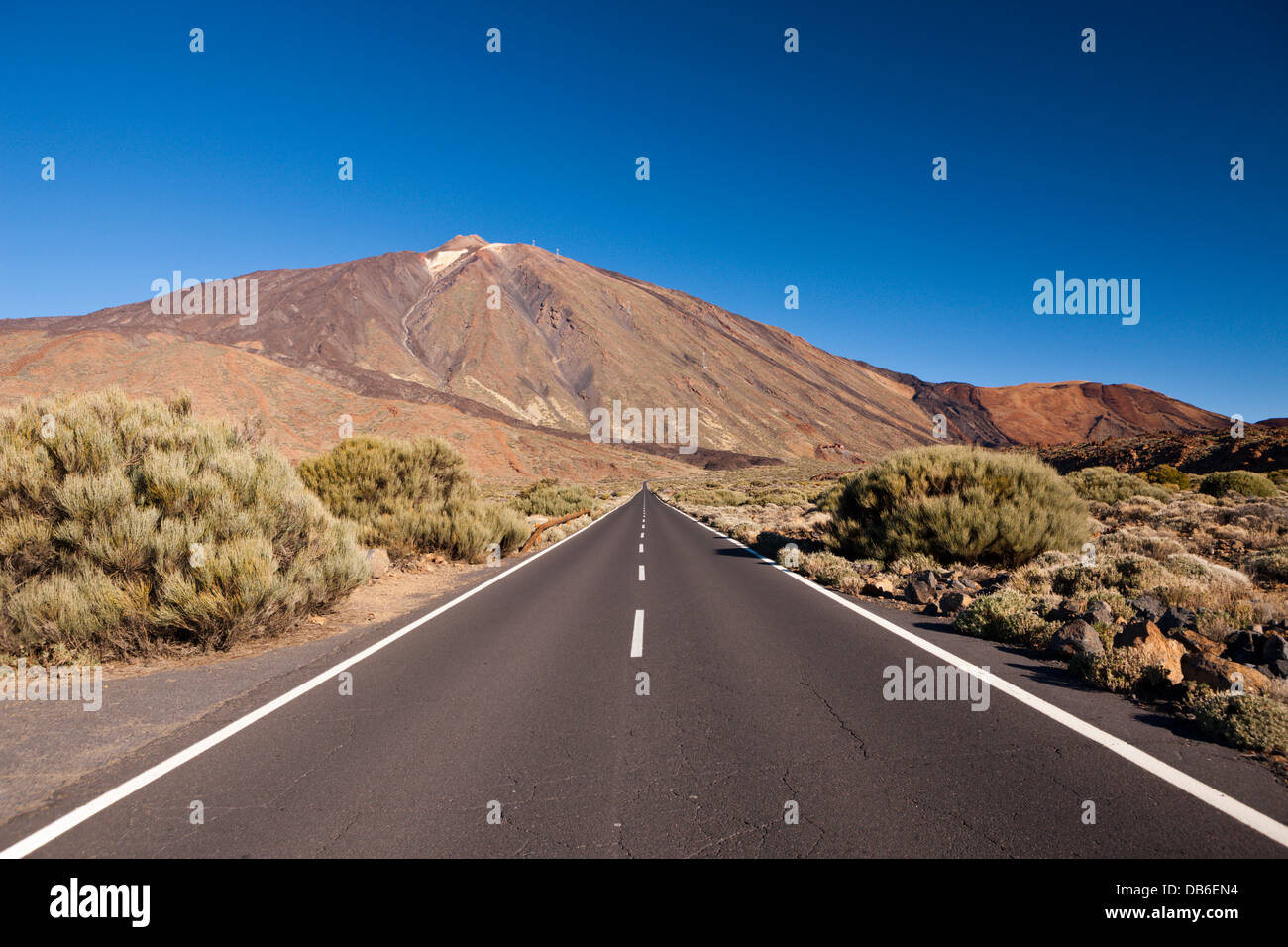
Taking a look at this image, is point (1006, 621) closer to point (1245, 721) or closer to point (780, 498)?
point (1245, 721)

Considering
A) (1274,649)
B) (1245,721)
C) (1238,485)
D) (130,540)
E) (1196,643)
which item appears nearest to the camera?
(1245,721)

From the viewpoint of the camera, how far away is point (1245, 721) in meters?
4.20

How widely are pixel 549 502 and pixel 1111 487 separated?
26.0 metres

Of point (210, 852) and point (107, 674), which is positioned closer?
point (210, 852)

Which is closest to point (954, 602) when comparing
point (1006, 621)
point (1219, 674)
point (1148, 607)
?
point (1006, 621)

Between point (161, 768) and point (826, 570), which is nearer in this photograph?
point (161, 768)

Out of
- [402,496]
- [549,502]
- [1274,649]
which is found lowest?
[1274,649]

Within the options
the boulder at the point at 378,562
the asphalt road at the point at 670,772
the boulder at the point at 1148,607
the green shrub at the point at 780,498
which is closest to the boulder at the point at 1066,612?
the boulder at the point at 1148,607

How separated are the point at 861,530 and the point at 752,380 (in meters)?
159

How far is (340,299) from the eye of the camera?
518 ft

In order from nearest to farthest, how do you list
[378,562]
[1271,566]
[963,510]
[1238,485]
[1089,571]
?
[1089,571], [1271,566], [963,510], [378,562], [1238,485]

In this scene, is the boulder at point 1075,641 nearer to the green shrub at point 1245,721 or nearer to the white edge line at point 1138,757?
the white edge line at point 1138,757
